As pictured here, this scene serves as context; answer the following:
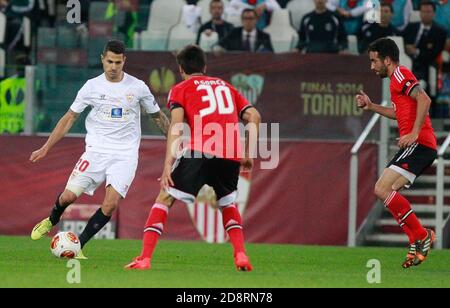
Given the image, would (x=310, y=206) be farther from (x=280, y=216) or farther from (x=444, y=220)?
(x=444, y=220)

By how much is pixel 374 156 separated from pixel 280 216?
163cm

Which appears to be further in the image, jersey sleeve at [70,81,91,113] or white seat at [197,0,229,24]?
white seat at [197,0,229,24]

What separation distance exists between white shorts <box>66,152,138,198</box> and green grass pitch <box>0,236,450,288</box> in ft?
2.67

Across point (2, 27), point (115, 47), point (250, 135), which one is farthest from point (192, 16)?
point (250, 135)

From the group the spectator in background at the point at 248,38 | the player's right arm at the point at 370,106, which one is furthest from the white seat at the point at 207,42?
the player's right arm at the point at 370,106

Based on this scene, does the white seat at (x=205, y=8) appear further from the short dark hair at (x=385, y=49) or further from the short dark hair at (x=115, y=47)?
the short dark hair at (x=115, y=47)

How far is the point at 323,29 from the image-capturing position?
66.7ft

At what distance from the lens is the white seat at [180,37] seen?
779 inches

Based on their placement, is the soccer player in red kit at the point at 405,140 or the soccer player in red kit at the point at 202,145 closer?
the soccer player in red kit at the point at 202,145

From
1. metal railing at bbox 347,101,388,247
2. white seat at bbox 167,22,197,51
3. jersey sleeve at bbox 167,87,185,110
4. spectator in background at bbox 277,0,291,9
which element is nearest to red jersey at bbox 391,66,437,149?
jersey sleeve at bbox 167,87,185,110

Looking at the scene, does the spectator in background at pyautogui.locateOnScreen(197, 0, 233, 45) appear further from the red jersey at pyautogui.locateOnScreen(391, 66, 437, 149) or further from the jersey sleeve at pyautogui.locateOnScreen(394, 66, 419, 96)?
the jersey sleeve at pyautogui.locateOnScreen(394, 66, 419, 96)

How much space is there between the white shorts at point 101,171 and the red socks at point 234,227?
1876 millimetres

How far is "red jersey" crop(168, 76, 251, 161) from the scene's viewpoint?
482 inches

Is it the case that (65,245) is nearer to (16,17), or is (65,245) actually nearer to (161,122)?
(161,122)
